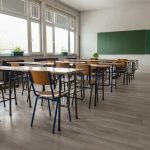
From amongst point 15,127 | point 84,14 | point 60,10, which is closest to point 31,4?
point 60,10

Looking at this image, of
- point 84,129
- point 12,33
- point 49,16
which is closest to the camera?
point 84,129

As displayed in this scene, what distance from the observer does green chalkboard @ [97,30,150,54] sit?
9354 mm

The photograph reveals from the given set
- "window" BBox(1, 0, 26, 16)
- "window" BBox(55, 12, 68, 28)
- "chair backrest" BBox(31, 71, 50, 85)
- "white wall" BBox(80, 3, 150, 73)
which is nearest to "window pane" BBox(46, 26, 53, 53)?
"window" BBox(55, 12, 68, 28)

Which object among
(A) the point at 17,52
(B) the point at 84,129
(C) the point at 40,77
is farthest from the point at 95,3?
(B) the point at 84,129

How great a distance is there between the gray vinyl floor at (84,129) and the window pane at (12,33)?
3.47 meters

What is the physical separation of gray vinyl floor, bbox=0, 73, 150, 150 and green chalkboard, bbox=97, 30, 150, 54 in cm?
655

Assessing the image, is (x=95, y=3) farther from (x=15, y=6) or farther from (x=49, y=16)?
(x=15, y=6)

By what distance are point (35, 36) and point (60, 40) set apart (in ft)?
6.74

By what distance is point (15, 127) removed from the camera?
252 centimetres

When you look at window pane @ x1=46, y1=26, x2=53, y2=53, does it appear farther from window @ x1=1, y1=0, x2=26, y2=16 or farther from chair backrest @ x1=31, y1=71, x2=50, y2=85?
chair backrest @ x1=31, y1=71, x2=50, y2=85

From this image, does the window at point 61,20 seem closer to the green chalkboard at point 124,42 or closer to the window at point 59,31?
the window at point 59,31

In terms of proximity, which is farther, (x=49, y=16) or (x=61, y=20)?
(x=61, y=20)

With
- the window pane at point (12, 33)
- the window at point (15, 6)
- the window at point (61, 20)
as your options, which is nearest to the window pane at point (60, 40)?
the window at point (61, 20)

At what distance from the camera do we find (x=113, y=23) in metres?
10.0
